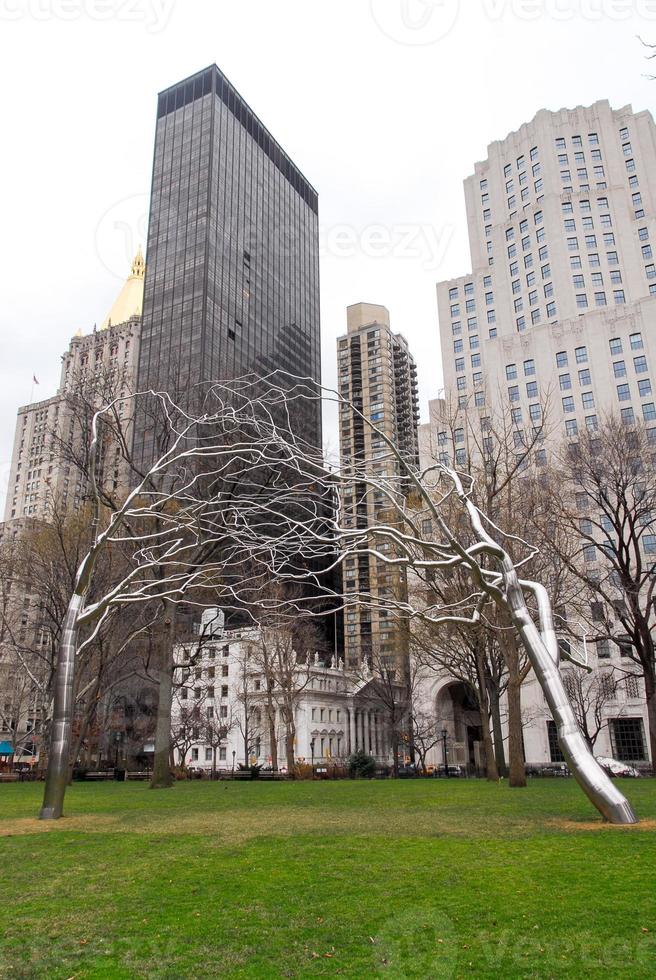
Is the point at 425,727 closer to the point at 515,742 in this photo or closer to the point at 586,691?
the point at 586,691

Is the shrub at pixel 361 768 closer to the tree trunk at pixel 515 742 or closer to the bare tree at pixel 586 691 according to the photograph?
the bare tree at pixel 586 691

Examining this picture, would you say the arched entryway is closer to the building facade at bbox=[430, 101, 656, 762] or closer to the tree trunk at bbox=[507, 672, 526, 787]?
the building facade at bbox=[430, 101, 656, 762]

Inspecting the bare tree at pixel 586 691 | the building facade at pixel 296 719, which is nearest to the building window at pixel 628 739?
the bare tree at pixel 586 691

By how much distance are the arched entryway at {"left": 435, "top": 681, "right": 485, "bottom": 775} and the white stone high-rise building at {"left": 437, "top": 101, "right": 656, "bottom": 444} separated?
32973 mm

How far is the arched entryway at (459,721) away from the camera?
7819 cm

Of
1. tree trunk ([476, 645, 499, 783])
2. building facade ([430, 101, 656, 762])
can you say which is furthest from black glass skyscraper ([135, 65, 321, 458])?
tree trunk ([476, 645, 499, 783])

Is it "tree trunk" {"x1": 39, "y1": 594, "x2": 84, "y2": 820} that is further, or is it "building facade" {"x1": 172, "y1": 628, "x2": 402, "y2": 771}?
"building facade" {"x1": 172, "y1": 628, "x2": 402, "y2": 771}

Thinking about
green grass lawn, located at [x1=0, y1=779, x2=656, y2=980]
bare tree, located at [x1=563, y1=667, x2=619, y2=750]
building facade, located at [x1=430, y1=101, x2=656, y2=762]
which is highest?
building facade, located at [x1=430, y1=101, x2=656, y2=762]

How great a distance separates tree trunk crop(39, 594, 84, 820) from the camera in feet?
48.6

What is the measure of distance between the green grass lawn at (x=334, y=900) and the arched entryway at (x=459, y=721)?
66.4 m

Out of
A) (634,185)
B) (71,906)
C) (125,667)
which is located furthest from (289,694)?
(634,185)

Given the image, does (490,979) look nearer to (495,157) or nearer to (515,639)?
(515,639)

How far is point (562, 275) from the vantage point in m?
90.8

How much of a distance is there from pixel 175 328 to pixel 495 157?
54.8 meters
